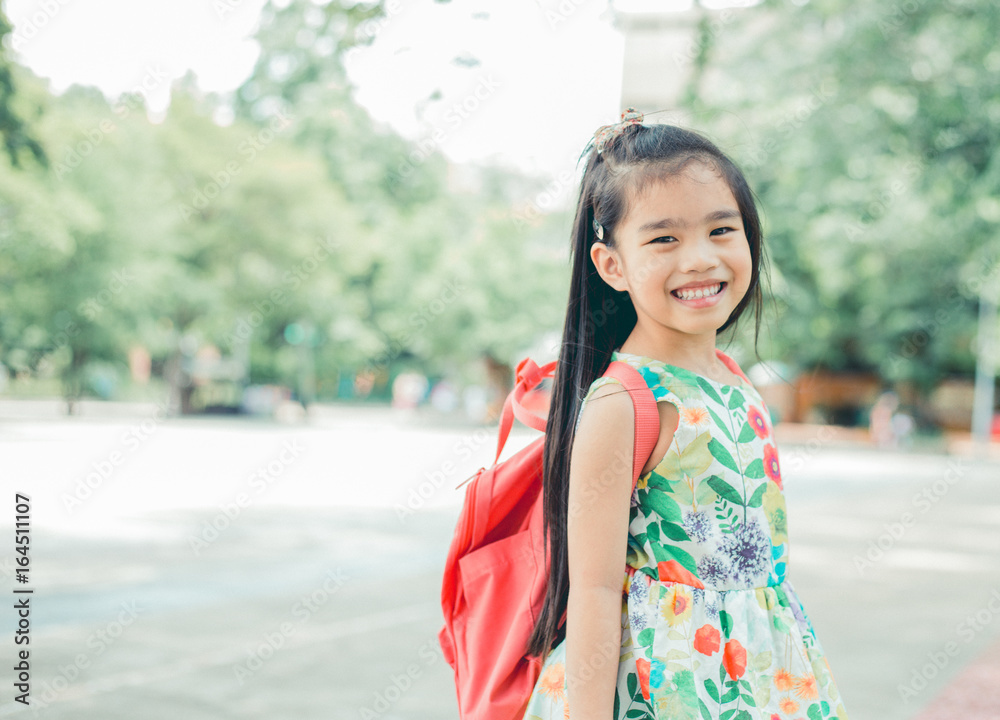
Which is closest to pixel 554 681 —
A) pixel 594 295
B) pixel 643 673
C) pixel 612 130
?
pixel 643 673

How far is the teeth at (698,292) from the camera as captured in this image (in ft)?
4.76

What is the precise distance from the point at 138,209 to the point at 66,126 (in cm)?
322

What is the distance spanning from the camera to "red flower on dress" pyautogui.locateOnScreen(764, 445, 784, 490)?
1.52 m

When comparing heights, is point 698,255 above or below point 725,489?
above

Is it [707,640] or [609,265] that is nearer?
[707,640]

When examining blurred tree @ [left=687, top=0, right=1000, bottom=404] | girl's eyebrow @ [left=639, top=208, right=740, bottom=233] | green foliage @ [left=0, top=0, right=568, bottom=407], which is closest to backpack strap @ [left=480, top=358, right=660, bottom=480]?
girl's eyebrow @ [left=639, top=208, right=740, bottom=233]

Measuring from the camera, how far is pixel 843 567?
783 cm

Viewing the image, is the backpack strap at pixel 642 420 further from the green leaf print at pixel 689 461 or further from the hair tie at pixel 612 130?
the hair tie at pixel 612 130

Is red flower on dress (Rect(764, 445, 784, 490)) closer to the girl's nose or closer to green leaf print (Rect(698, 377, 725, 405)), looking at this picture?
green leaf print (Rect(698, 377, 725, 405))

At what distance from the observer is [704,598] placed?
1.41m

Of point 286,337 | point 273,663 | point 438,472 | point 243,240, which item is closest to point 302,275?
point 243,240

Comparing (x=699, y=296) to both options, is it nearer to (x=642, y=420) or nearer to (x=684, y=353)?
(x=684, y=353)

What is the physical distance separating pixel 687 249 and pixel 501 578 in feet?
1.93

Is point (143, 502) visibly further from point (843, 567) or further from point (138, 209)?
point (138, 209)
